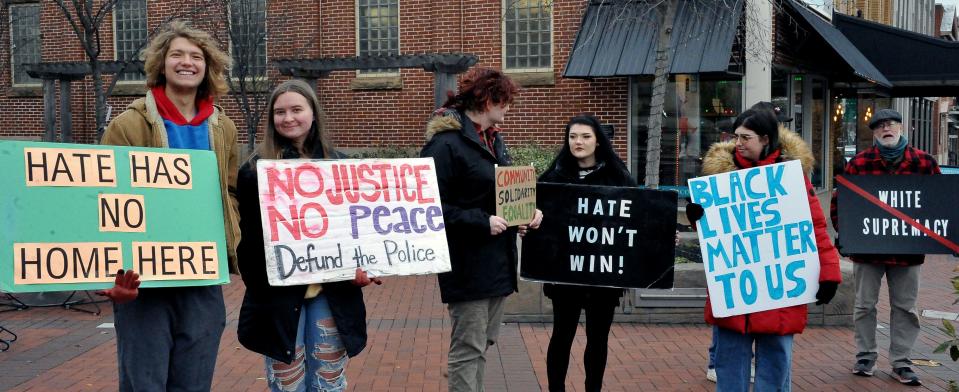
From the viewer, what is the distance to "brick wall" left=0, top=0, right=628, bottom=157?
612 inches

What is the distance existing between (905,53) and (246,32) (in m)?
11.6

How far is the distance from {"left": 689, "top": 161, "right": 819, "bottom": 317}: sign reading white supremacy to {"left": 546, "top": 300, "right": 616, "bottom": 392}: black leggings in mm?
775

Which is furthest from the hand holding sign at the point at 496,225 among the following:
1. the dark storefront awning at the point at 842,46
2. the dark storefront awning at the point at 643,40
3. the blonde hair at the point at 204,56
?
the dark storefront awning at the point at 842,46

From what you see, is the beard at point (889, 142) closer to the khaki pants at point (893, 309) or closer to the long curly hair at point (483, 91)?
the khaki pants at point (893, 309)

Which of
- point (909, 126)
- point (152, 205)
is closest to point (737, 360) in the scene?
point (152, 205)

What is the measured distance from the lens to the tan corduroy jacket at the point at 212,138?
3436 mm

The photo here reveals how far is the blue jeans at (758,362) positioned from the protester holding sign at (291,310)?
1939mm

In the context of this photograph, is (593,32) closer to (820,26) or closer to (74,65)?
(820,26)

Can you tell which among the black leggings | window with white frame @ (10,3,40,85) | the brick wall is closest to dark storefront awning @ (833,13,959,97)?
the brick wall

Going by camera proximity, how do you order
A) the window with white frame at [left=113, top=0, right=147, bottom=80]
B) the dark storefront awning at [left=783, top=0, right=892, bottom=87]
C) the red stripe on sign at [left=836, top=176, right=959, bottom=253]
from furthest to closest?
the window with white frame at [left=113, top=0, right=147, bottom=80], the dark storefront awning at [left=783, top=0, right=892, bottom=87], the red stripe on sign at [left=836, top=176, right=959, bottom=253]

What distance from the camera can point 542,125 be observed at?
1581 cm

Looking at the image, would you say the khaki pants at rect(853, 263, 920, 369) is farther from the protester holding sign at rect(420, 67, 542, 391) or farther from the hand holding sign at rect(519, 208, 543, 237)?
the protester holding sign at rect(420, 67, 542, 391)

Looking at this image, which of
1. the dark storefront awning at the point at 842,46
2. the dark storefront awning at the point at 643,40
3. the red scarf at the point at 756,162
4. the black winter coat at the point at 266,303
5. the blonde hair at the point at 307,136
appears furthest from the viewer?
the dark storefront awning at the point at 842,46

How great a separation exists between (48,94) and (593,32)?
26.5 ft
